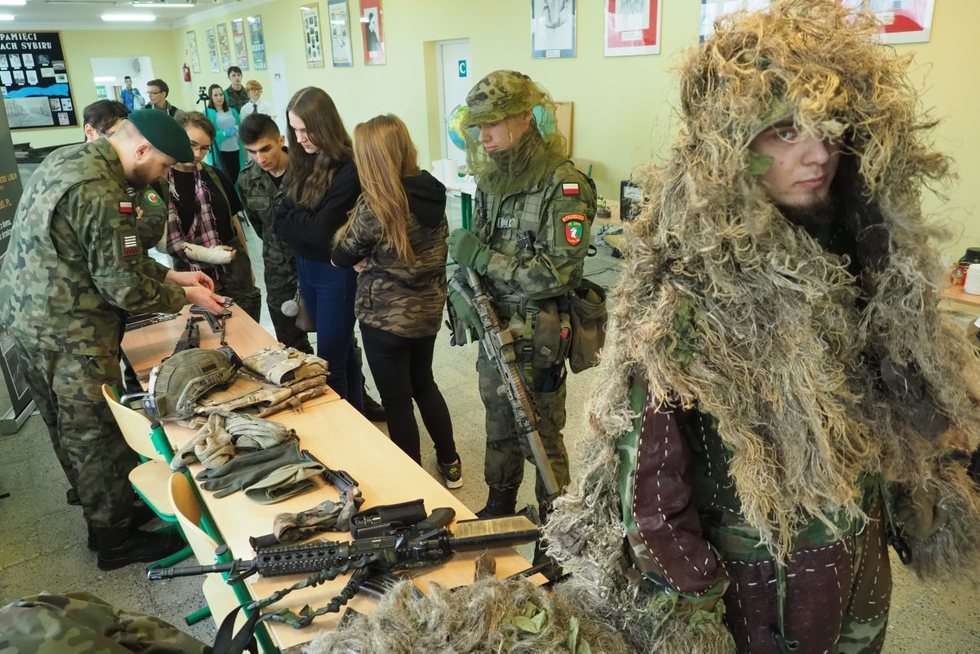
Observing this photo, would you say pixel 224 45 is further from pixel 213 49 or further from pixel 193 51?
pixel 193 51

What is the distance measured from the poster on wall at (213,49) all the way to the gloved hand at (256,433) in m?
12.0

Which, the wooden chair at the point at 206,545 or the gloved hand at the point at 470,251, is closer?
the wooden chair at the point at 206,545

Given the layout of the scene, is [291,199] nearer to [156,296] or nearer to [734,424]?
[156,296]

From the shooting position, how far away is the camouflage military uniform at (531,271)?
74.6 inches

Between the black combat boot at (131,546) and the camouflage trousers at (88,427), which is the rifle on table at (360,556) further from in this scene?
the black combat boot at (131,546)

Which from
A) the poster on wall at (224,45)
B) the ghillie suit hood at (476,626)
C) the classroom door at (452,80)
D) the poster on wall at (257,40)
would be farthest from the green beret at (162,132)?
the poster on wall at (224,45)

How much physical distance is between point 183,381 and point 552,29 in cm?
440

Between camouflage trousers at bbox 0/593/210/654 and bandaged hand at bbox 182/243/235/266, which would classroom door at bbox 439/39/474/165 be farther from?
camouflage trousers at bbox 0/593/210/654

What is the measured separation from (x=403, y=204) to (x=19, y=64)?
13.8m

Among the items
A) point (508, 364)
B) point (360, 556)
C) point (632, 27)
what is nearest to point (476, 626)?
point (360, 556)

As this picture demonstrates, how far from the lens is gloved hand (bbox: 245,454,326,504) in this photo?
152 centimetres

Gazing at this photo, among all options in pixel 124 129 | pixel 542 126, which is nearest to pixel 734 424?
pixel 542 126

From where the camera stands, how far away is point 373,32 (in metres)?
7.59

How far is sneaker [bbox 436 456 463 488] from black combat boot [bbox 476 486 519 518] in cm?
32
